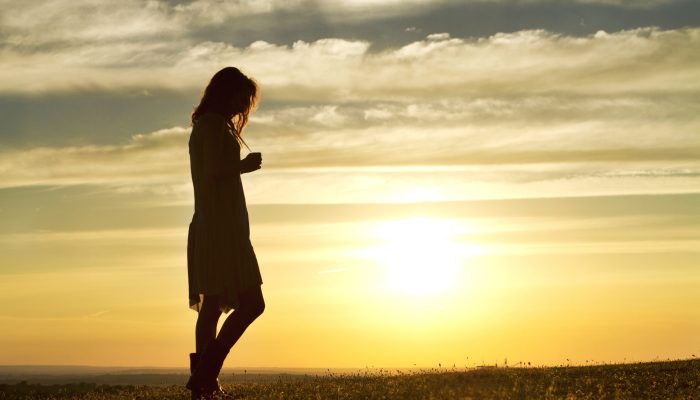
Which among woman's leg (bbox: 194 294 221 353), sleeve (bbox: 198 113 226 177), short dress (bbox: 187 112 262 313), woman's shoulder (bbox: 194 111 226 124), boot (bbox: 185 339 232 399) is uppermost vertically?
woman's shoulder (bbox: 194 111 226 124)

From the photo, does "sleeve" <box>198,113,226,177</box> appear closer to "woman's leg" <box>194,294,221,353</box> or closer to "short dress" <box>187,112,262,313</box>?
"short dress" <box>187,112,262,313</box>

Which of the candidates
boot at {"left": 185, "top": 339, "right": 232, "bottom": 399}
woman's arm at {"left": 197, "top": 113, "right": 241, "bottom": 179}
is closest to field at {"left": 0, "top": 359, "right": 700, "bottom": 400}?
boot at {"left": 185, "top": 339, "right": 232, "bottom": 399}

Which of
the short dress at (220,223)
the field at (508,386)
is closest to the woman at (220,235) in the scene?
the short dress at (220,223)

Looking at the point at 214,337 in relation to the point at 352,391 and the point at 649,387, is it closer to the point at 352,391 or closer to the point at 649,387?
the point at 352,391

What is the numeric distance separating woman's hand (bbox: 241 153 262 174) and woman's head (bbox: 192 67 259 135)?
62 cm

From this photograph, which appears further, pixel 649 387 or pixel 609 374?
pixel 609 374

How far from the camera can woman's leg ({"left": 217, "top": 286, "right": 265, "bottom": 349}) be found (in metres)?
9.27

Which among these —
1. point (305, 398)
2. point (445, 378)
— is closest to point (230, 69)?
point (305, 398)

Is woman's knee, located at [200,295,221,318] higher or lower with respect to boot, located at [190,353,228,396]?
higher

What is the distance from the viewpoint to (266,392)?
11.3 metres

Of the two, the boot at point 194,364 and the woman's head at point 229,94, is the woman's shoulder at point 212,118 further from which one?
the boot at point 194,364

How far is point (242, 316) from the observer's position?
9336 mm

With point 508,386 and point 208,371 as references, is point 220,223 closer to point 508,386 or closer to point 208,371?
point 208,371

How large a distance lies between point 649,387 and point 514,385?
2.16m
